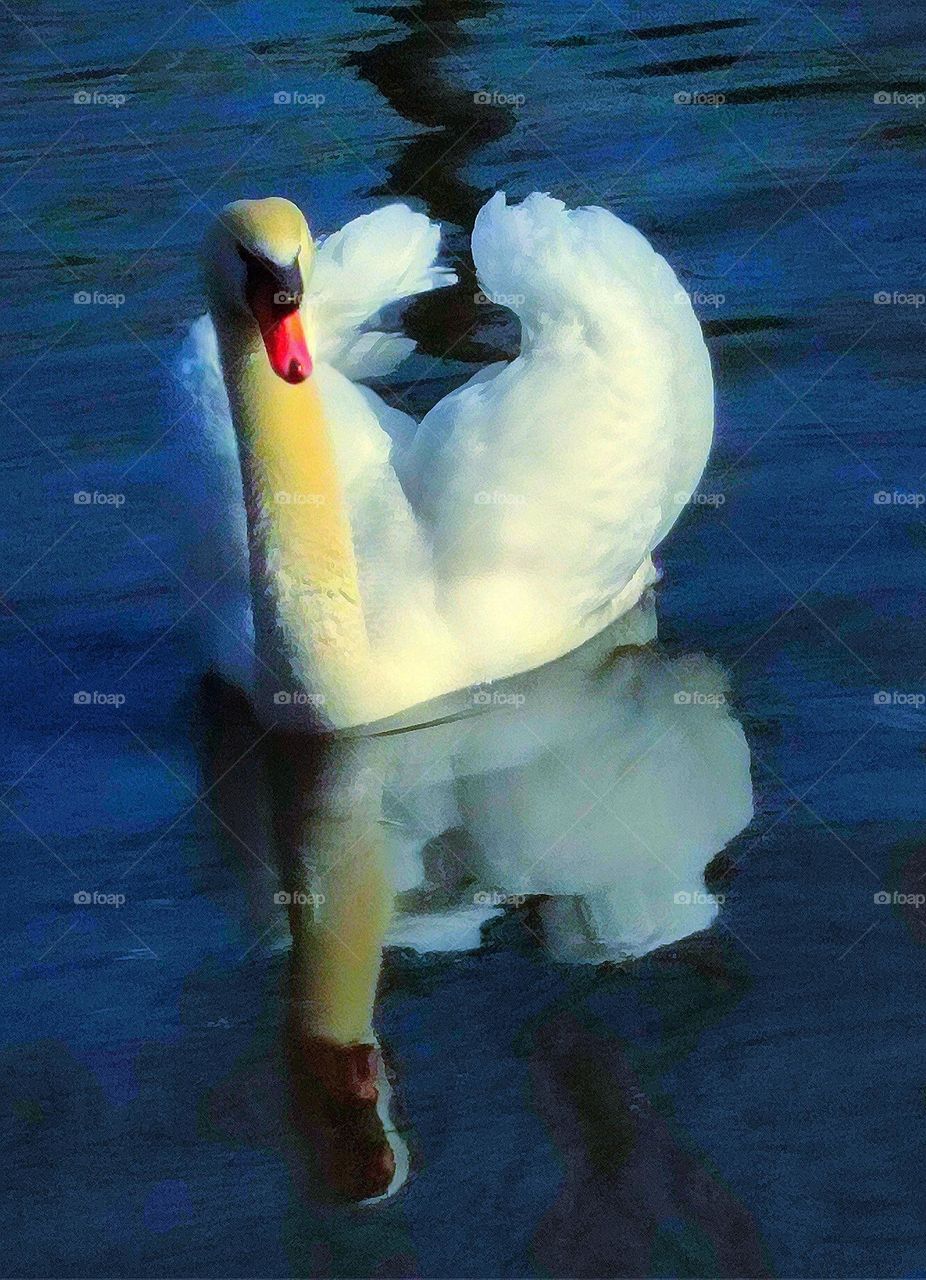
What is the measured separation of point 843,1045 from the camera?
4840mm

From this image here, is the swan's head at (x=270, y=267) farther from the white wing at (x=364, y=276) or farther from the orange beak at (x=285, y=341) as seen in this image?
the white wing at (x=364, y=276)

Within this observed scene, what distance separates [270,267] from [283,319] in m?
0.15

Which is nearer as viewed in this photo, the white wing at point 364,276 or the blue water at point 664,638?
the blue water at point 664,638

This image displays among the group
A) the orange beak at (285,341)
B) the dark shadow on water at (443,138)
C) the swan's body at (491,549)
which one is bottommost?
the dark shadow on water at (443,138)

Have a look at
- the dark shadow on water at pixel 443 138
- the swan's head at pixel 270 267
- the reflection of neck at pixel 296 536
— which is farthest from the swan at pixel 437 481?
the dark shadow on water at pixel 443 138

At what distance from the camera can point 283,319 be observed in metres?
5.33

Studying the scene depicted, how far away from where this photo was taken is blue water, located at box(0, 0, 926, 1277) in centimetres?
451

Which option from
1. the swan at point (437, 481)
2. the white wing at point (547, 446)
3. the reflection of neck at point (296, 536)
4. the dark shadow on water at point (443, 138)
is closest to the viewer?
the reflection of neck at point (296, 536)

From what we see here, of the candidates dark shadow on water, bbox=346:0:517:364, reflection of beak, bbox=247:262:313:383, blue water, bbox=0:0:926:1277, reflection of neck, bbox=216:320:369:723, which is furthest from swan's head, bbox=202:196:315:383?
dark shadow on water, bbox=346:0:517:364

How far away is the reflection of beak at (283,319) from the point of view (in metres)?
5.28

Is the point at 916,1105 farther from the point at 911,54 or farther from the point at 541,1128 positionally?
the point at 911,54

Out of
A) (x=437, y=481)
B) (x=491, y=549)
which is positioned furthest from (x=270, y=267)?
(x=491, y=549)

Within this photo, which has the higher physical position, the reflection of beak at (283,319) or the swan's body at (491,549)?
the reflection of beak at (283,319)

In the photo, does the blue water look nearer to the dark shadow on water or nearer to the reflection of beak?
the dark shadow on water
